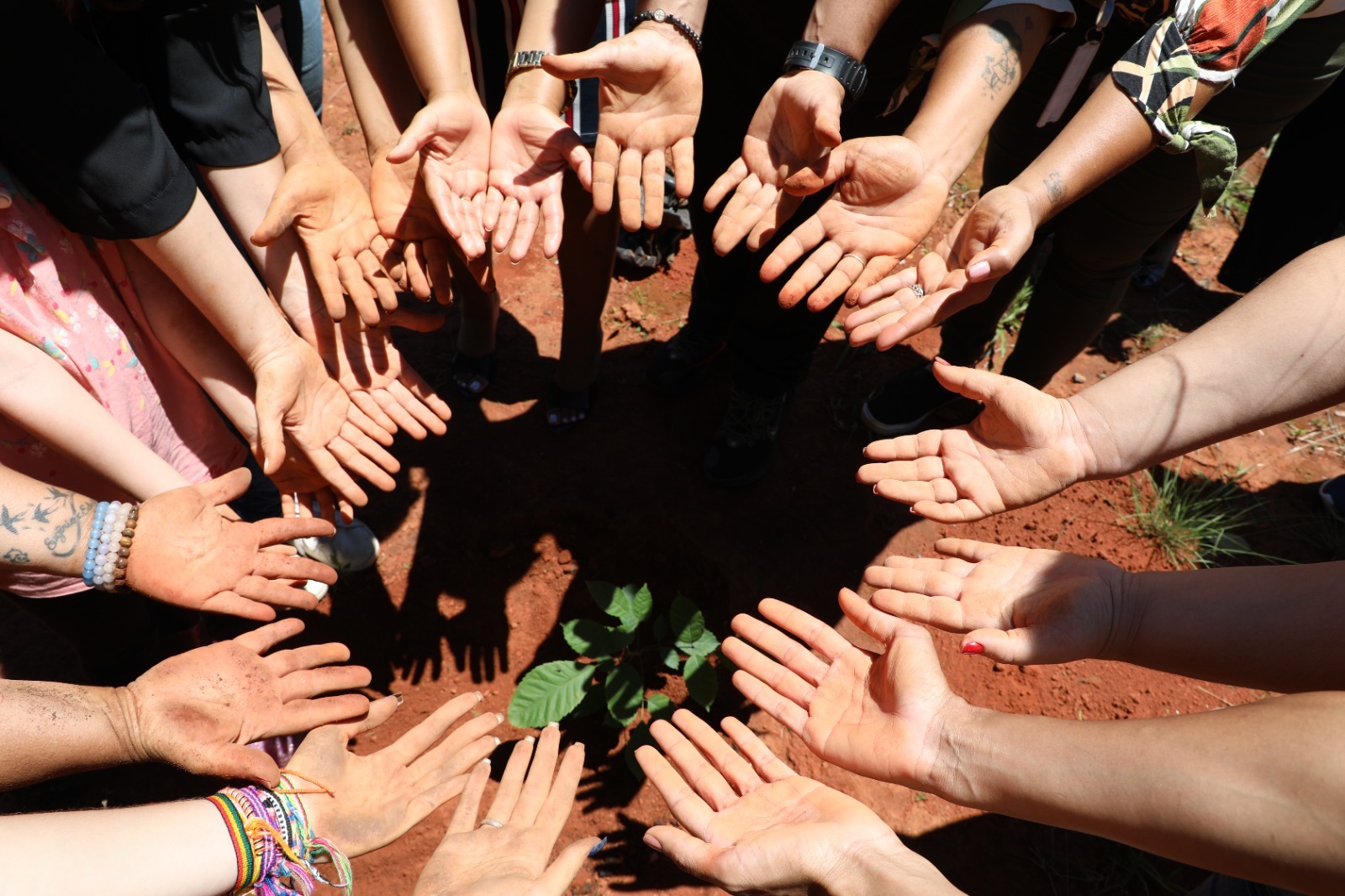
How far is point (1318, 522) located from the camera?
9.86ft

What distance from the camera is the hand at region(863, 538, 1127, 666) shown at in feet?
5.15

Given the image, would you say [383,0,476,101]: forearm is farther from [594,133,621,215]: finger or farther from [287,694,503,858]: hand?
[287,694,503,858]: hand

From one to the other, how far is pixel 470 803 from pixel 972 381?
5.19 feet

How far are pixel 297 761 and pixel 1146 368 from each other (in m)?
2.25

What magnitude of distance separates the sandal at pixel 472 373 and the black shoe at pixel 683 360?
2.32 feet

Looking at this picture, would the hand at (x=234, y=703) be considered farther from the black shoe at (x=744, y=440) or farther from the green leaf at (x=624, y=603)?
the black shoe at (x=744, y=440)

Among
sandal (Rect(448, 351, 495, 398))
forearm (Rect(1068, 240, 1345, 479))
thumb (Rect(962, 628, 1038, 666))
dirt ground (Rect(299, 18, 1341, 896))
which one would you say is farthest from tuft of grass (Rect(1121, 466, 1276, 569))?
sandal (Rect(448, 351, 495, 398))

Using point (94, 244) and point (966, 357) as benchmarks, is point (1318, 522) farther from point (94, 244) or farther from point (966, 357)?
point (94, 244)

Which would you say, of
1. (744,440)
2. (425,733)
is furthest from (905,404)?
(425,733)

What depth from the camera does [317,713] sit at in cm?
173

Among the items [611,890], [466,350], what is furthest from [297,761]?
[466,350]

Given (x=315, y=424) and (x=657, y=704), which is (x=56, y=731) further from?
(x=657, y=704)

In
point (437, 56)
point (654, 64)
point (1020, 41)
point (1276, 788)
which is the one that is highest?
point (437, 56)

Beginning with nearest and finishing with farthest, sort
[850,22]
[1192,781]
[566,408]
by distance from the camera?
1. [1192,781]
2. [850,22]
3. [566,408]
